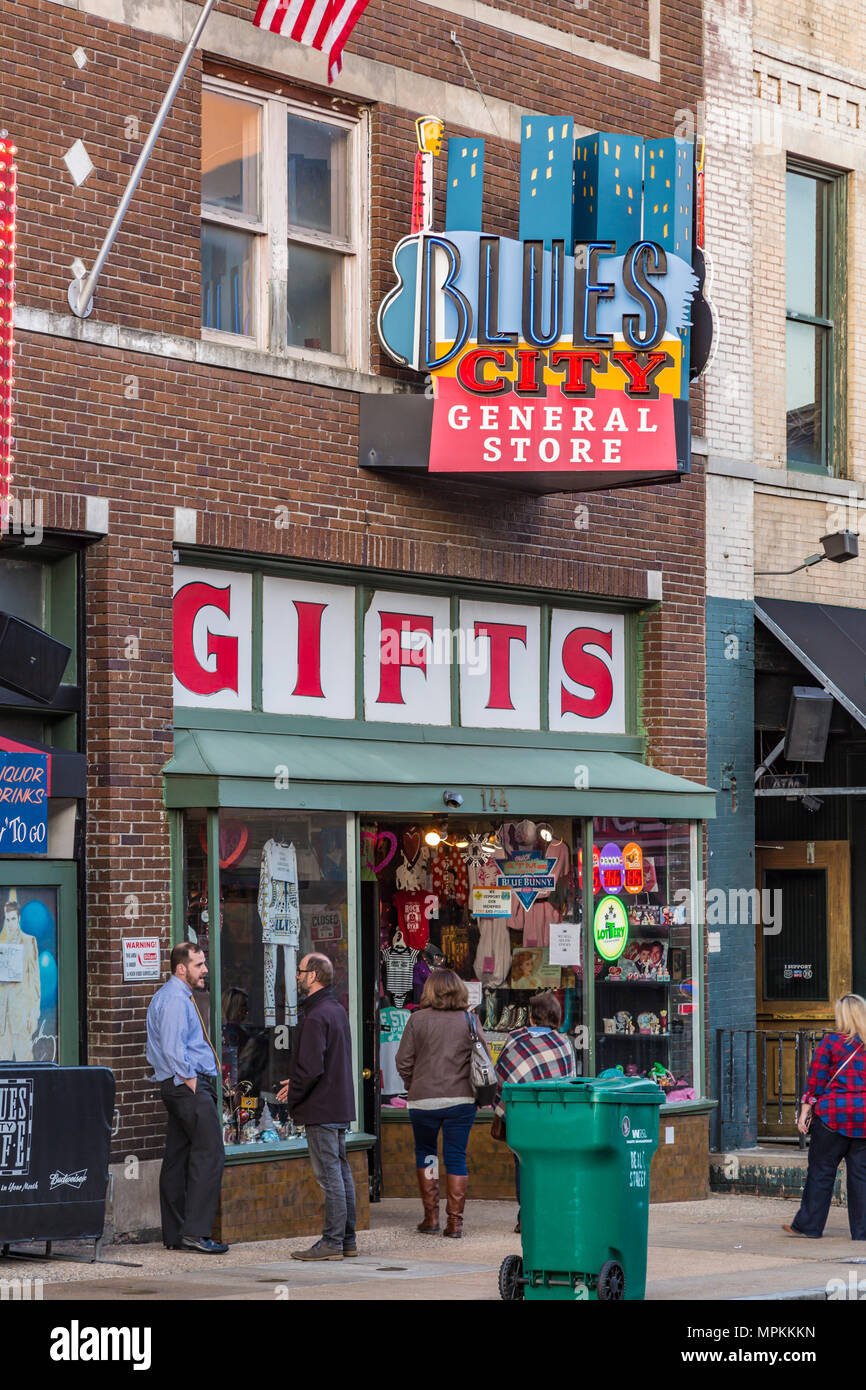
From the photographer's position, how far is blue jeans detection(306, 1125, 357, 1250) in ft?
38.6

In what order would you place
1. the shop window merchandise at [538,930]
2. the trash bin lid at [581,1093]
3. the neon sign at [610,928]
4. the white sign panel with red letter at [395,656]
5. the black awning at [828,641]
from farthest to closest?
the black awning at [828,641], the neon sign at [610,928], the shop window merchandise at [538,930], the white sign panel with red letter at [395,656], the trash bin lid at [581,1093]

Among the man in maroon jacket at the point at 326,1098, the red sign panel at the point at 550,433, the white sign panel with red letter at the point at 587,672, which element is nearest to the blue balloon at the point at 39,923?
the man in maroon jacket at the point at 326,1098

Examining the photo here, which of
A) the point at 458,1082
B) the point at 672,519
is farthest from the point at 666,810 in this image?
the point at 458,1082

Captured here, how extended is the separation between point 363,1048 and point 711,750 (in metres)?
4.18

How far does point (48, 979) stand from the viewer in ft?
39.9

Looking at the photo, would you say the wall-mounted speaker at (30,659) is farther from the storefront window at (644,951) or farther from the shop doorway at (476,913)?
the storefront window at (644,951)

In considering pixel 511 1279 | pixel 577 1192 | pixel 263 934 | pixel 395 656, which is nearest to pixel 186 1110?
pixel 263 934

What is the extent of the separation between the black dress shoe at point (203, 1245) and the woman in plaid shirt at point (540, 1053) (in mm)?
2044

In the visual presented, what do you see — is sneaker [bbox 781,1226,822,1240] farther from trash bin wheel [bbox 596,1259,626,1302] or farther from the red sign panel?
the red sign panel

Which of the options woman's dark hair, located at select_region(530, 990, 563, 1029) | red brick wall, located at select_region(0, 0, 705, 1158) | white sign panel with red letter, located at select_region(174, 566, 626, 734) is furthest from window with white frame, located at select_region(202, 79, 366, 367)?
woman's dark hair, located at select_region(530, 990, 563, 1029)

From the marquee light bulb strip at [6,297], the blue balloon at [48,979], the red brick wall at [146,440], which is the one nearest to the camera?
the marquee light bulb strip at [6,297]

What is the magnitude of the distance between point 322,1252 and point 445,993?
6.47 ft

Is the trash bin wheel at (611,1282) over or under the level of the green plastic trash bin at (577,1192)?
under

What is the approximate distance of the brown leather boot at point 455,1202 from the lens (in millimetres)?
12820
